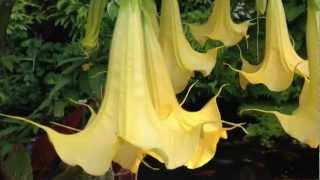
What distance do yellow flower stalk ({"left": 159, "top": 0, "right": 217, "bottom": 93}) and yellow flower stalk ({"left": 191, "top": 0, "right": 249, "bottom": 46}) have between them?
0.23 feet

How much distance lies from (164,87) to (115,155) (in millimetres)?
77

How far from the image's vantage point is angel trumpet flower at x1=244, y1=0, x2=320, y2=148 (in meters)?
0.55

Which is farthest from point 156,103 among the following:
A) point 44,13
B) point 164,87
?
point 44,13

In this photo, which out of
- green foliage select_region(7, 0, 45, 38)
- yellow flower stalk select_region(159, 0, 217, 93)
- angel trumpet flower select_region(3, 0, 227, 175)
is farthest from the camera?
green foliage select_region(7, 0, 45, 38)

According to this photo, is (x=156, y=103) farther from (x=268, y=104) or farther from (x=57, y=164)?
(x=268, y=104)

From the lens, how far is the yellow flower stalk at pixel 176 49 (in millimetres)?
613

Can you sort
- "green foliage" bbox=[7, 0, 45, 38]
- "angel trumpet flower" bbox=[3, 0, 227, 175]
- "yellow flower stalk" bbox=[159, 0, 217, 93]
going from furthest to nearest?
"green foliage" bbox=[7, 0, 45, 38]
"yellow flower stalk" bbox=[159, 0, 217, 93]
"angel trumpet flower" bbox=[3, 0, 227, 175]

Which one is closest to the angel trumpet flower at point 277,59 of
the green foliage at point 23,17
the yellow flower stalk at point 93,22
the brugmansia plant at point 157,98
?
the brugmansia plant at point 157,98

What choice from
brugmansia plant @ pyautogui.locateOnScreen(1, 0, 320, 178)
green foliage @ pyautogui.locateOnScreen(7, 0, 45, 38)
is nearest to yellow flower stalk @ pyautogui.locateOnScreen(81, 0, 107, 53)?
brugmansia plant @ pyautogui.locateOnScreen(1, 0, 320, 178)

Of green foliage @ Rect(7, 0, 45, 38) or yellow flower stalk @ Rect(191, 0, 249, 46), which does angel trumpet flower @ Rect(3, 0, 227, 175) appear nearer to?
yellow flower stalk @ Rect(191, 0, 249, 46)

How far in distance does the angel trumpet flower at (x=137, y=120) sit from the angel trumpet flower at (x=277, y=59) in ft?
0.31

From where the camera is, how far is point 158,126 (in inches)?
19.5

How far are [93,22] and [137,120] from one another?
0.13m

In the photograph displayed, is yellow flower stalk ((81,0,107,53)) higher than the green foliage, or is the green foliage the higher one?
yellow flower stalk ((81,0,107,53))
